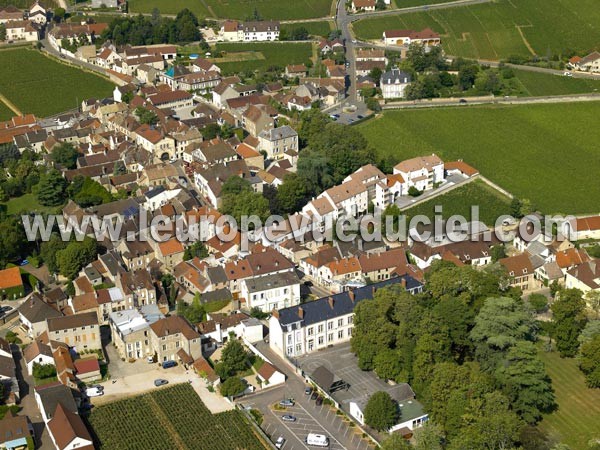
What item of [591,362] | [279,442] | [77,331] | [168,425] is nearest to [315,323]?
[279,442]

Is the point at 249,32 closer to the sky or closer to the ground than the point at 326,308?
closer to the sky

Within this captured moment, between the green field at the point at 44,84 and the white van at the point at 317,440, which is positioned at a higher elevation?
the green field at the point at 44,84

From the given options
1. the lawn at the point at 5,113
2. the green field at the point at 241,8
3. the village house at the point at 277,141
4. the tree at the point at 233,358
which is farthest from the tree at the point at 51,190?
the green field at the point at 241,8

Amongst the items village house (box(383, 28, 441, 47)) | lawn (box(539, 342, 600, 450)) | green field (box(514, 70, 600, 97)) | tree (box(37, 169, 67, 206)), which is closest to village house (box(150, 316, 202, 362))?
lawn (box(539, 342, 600, 450))

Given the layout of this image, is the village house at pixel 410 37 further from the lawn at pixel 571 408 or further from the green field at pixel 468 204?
the lawn at pixel 571 408

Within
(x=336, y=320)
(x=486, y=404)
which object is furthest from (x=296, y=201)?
(x=486, y=404)

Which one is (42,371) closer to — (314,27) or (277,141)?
(277,141)
